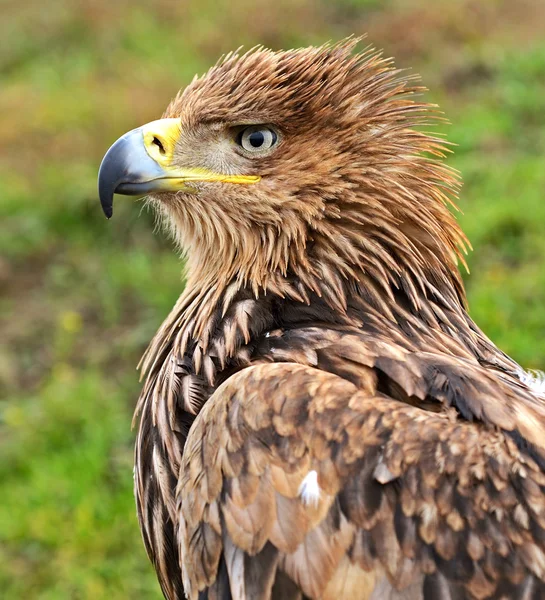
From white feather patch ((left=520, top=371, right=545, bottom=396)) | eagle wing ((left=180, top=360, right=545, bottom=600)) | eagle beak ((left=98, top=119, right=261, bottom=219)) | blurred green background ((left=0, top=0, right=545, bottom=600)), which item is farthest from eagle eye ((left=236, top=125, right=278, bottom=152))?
blurred green background ((left=0, top=0, right=545, bottom=600))

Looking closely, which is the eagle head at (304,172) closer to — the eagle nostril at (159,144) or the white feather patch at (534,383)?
the eagle nostril at (159,144)

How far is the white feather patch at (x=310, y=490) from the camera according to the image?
231cm

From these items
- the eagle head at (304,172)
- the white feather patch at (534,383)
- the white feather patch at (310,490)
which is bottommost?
the white feather patch at (534,383)

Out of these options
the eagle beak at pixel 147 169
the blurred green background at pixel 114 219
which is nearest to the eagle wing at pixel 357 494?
the eagle beak at pixel 147 169

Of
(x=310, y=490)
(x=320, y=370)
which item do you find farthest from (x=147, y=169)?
(x=310, y=490)

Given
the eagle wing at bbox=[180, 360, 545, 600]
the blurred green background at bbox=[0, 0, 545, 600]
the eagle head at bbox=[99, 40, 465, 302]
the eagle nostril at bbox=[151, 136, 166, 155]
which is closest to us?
the eagle wing at bbox=[180, 360, 545, 600]

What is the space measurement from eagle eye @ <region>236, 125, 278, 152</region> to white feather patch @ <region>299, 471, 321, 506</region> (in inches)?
45.9

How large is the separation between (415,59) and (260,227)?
24.5 ft

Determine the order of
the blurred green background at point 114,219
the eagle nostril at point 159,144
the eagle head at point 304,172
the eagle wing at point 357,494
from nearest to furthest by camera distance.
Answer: the eagle wing at point 357,494, the eagle head at point 304,172, the eagle nostril at point 159,144, the blurred green background at point 114,219

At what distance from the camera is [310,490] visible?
7.60 feet

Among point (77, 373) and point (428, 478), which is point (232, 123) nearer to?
point (428, 478)

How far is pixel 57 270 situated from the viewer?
23.0 feet

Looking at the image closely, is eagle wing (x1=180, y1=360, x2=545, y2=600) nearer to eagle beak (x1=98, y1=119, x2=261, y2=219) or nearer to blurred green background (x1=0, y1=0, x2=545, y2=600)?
eagle beak (x1=98, y1=119, x2=261, y2=219)

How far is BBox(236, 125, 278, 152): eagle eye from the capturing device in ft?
9.73
